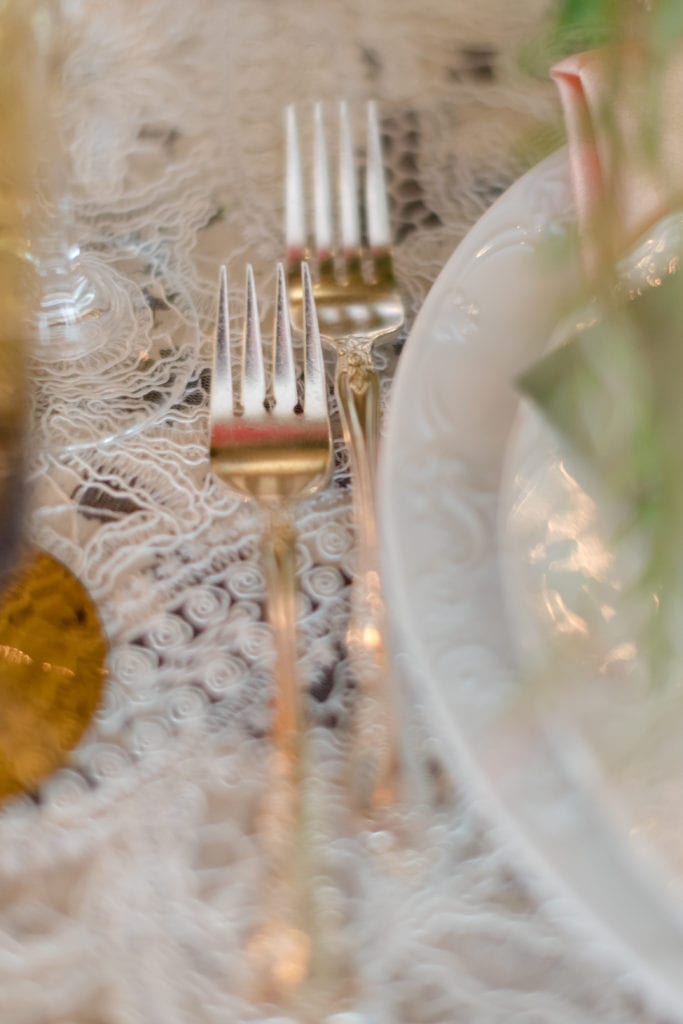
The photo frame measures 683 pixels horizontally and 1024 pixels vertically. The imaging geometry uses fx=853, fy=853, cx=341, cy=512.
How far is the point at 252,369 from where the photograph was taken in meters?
0.32

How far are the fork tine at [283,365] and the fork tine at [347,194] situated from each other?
6 cm

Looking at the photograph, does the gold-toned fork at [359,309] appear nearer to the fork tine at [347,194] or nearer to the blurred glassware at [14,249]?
the fork tine at [347,194]

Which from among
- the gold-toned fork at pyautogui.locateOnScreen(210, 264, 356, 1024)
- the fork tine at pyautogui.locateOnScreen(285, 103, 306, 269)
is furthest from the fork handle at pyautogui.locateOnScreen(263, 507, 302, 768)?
the fork tine at pyautogui.locateOnScreen(285, 103, 306, 269)

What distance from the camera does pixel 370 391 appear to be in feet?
1.11

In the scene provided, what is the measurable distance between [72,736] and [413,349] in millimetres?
172

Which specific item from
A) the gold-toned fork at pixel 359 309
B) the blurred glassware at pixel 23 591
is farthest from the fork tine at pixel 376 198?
the blurred glassware at pixel 23 591

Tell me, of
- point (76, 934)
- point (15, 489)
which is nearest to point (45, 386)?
point (15, 489)

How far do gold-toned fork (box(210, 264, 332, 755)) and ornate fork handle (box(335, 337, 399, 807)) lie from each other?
0.05 ft

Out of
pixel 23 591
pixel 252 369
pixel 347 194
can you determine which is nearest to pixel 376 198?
pixel 347 194

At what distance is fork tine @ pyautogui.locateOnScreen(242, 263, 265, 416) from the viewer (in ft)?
1.05

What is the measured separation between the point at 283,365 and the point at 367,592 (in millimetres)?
93

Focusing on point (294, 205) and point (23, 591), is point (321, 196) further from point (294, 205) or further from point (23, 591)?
point (23, 591)

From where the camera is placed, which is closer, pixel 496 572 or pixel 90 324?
pixel 496 572

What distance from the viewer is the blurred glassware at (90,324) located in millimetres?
342
